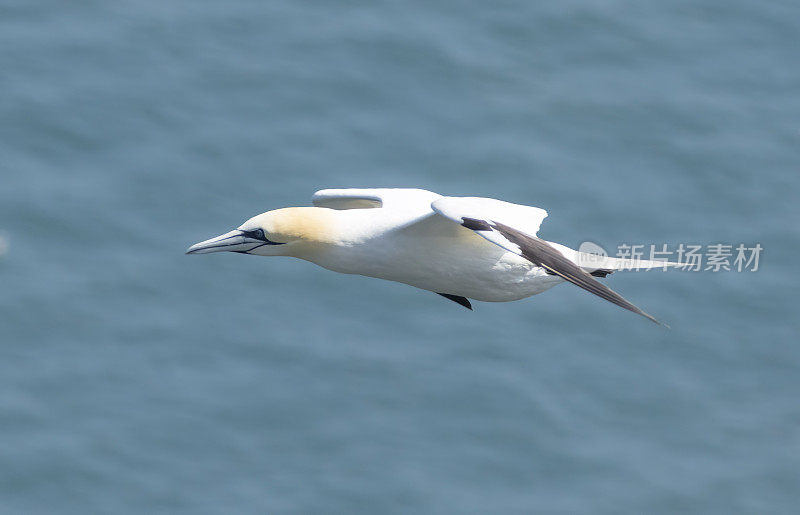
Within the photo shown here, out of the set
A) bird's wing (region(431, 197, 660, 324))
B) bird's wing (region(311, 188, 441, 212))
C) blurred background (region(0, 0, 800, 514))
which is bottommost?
bird's wing (region(431, 197, 660, 324))

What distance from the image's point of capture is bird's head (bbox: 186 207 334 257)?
14.9 m

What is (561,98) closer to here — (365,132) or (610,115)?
(610,115)

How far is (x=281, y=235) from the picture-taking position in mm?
15023

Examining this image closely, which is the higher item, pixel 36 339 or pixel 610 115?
pixel 610 115

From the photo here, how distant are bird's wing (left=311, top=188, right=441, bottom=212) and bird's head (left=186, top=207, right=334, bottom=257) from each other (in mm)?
1059

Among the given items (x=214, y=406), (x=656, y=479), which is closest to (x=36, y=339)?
(x=214, y=406)

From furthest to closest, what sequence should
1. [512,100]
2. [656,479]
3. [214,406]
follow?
[512,100], [656,479], [214,406]

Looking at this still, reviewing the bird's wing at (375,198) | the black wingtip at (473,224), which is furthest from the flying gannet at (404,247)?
the black wingtip at (473,224)

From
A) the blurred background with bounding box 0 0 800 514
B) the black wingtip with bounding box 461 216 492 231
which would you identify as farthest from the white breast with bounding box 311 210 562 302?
the blurred background with bounding box 0 0 800 514

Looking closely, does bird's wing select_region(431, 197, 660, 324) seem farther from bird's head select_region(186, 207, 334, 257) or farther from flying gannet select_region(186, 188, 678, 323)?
bird's head select_region(186, 207, 334, 257)

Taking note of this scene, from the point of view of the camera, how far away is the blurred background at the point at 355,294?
41531mm

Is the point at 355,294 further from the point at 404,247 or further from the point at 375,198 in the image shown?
the point at 404,247

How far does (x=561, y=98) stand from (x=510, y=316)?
9.36 metres

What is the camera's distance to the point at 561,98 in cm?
4869
